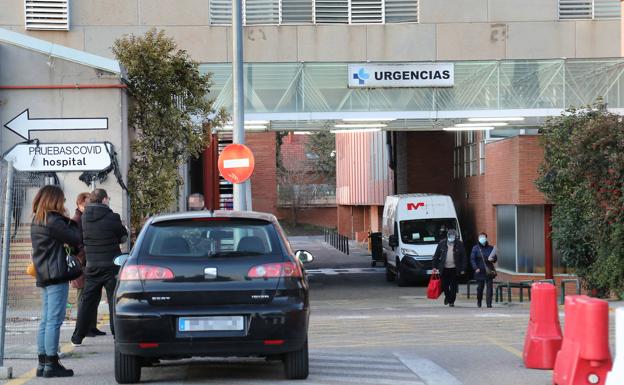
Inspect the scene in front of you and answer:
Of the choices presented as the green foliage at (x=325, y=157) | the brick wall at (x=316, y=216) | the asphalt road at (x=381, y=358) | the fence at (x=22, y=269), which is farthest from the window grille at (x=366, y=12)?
the green foliage at (x=325, y=157)

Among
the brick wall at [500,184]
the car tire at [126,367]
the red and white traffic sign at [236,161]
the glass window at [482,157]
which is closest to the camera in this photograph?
the car tire at [126,367]

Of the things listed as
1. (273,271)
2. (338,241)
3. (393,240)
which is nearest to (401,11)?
(393,240)

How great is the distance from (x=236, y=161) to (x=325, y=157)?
74899 mm

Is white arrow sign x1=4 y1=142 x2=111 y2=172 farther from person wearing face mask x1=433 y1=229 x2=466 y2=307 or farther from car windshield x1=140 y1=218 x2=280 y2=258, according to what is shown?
car windshield x1=140 y1=218 x2=280 y2=258

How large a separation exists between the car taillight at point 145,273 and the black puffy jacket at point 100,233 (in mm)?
3252

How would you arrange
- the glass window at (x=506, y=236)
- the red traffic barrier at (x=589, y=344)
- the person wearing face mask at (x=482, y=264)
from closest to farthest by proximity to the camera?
the red traffic barrier at (x=589, y=344), the person wearing face mask at (x=482, y=264), the glass window at (x=506, y=236)

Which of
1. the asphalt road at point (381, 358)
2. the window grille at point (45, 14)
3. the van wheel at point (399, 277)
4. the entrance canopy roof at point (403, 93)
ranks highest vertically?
the window grille at point (45, 14)

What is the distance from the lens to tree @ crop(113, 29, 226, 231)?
→ 752 inches

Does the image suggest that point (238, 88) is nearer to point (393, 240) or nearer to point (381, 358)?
point (381, 358)

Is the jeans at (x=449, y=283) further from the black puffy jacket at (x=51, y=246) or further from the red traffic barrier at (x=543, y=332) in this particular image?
the black puffy jacket at (x=51, y=246)

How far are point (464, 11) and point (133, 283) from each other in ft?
59.7

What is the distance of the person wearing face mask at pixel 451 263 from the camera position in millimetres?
22266

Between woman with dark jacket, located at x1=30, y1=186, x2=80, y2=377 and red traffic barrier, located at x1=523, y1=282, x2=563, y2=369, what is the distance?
4418 mm

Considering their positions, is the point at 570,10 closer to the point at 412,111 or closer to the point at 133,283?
the point at 412,111
